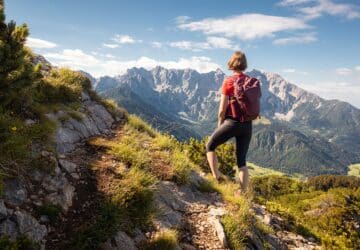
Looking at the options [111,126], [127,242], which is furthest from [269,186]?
[127,242]

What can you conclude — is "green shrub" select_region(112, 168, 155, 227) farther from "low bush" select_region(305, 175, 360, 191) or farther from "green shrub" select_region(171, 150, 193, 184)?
"low bush" select_region(305, 175, 360, 191)

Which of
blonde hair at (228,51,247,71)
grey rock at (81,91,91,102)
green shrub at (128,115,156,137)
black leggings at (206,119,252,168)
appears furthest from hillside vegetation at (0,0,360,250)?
blonde hair at (228,51,247,71)

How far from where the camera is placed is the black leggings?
380 inches

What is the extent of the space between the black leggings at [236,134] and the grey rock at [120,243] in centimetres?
436

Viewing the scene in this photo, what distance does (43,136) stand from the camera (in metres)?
9.12

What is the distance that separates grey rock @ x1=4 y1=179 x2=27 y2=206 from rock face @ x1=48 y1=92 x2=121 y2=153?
8.97ft

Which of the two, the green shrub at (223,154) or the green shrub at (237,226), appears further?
the green shrub at (223,154)

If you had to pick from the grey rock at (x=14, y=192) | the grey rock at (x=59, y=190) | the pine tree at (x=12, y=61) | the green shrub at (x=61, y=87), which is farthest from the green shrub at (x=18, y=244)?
the green shrub at (x=61, y=87)

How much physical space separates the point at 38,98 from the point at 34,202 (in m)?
6.77

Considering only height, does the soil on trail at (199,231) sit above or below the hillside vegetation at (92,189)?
below

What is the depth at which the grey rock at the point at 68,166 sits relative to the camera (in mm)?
8344

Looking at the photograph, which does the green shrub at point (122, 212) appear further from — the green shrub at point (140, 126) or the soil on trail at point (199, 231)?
the green shrub at point (140, 126)

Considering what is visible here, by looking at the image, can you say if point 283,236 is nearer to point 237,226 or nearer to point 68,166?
point 237,226

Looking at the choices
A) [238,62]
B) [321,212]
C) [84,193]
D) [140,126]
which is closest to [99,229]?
[84,193]
